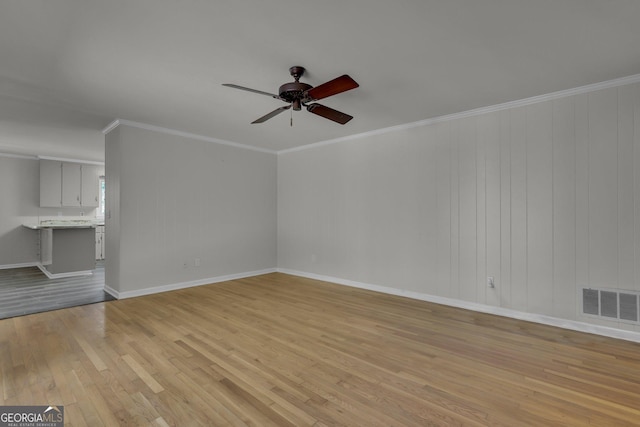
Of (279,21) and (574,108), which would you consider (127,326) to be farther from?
(574,108)

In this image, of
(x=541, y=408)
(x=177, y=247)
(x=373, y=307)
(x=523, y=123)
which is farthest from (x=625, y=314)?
(x=177, y=247)

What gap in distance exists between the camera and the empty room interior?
2.08 meters

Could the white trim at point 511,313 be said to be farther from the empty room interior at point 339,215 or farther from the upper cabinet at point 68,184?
the upper cabinet at point 68,184

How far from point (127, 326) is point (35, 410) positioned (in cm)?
147

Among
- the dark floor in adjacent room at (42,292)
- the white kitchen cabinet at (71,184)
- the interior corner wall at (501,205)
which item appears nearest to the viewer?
the interior corner wall at (501,205)

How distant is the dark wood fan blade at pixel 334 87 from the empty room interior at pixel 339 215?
29 mm

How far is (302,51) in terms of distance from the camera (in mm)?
2543

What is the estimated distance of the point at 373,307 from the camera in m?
4.09

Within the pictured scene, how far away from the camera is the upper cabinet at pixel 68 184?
282 inches

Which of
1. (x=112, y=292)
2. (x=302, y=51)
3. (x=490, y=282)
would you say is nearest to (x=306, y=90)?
(x=302, y=51)
